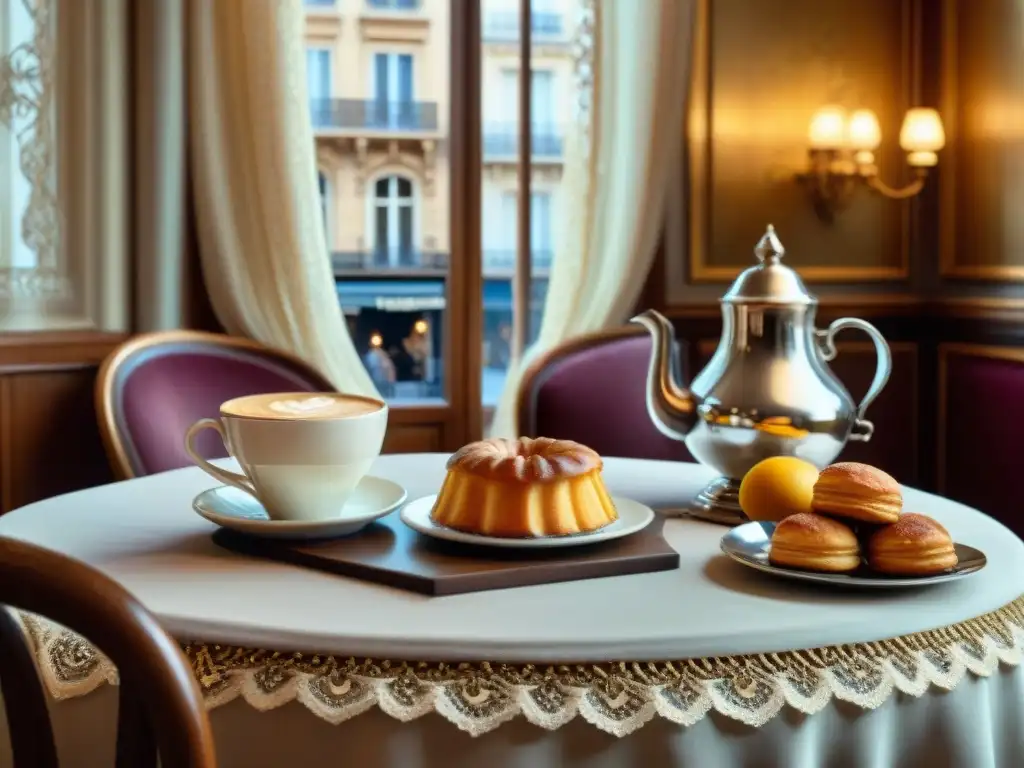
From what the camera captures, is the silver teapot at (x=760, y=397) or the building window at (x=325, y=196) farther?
the building window at (x=325, y=196)

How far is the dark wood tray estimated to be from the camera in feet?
2.54

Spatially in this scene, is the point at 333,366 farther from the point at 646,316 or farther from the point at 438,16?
the point at 646,316

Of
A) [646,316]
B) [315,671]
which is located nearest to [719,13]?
[646,316]

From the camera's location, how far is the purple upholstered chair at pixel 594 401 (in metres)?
1.80

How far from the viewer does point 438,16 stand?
2375 millimetres

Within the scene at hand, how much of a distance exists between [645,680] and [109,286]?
1.67m

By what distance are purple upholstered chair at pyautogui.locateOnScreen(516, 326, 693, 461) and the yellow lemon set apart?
848 mm

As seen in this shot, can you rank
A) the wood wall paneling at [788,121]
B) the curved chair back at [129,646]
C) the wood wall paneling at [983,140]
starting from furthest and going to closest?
the wood wall paneling at [788,121], the wood wall paneling at [983,140], the curved chair back at [129,646]

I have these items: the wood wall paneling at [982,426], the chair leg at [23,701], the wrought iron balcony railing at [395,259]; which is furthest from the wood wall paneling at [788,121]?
the chair leg at [23,701]

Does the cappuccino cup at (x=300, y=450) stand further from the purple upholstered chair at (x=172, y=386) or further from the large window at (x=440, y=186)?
the large window at (x=440, y=186)

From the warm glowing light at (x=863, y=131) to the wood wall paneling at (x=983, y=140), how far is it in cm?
21

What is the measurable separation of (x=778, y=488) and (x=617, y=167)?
5.21 ft

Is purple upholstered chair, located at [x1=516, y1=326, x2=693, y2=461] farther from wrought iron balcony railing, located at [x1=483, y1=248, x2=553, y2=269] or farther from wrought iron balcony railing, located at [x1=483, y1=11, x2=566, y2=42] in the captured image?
wrought iron balcony railing, located at [x1=483, y1=11, x2=566, y2=42]

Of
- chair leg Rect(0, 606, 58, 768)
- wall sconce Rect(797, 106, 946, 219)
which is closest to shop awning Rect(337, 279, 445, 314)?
wall sconce Rect(797, 106, 946, 219)
